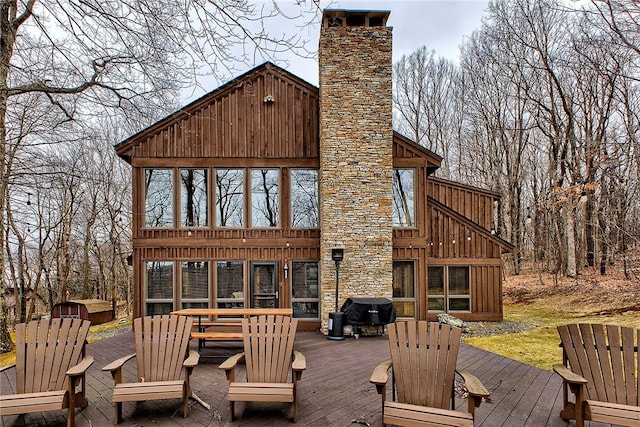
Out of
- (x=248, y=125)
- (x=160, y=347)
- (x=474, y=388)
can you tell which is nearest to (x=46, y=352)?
(x=160, y=347)

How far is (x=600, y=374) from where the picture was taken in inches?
132

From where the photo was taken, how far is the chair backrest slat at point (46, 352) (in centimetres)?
353

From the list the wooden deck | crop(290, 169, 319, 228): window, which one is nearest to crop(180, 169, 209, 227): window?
crop(290, 169, 319, 228): window

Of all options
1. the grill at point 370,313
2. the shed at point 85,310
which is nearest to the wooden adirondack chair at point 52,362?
the grill at point 370,313

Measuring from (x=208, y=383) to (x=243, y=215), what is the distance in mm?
4819

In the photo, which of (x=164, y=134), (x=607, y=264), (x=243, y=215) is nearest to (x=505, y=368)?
(x=243, y=215)

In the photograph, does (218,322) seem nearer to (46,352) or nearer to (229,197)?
(46,352)

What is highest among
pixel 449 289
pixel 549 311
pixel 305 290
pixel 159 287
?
pixel 159 287

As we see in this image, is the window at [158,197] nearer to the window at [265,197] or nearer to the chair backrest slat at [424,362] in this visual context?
the window at [265,197]

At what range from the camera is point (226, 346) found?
6406 mm

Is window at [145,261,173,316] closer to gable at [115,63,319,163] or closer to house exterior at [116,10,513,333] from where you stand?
house exterior at [116,10,513,333]

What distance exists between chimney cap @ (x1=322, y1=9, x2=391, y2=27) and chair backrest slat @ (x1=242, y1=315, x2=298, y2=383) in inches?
278

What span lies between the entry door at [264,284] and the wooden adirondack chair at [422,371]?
5512 mm

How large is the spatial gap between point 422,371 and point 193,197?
23.8 ft
